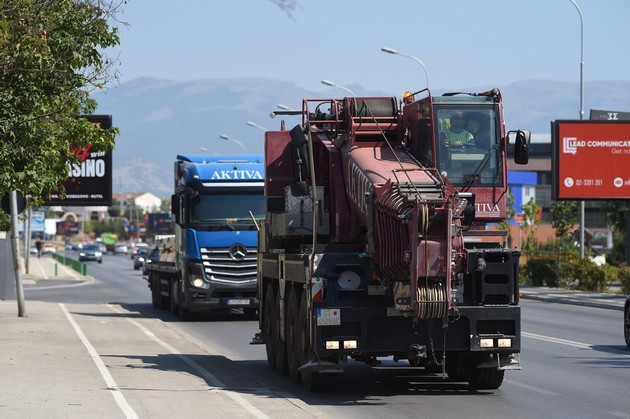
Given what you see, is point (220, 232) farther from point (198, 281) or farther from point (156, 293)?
point (156, 293)

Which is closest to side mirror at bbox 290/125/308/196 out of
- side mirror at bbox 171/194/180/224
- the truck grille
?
the truck grille

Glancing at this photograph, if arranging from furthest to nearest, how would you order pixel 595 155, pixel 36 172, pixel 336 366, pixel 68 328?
pixel 595 155
pixel 68 328
pixel 36 172
pixel 336 366

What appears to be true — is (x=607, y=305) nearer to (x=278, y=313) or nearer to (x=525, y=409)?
(x=278, y=313)

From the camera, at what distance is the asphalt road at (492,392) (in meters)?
13.8

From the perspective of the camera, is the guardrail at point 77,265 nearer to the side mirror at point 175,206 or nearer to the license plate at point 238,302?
the side mirror at point 175,206

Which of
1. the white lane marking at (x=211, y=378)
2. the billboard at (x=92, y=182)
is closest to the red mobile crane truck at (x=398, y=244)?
the white lane marking at (x=211, y=378)

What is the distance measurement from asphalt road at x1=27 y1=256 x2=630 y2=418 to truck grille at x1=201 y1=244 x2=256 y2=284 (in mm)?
2583

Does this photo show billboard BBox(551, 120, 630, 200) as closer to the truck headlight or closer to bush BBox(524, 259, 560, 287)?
bush BBox(524, 259, 560, 287)

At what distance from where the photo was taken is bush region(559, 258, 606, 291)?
158ft

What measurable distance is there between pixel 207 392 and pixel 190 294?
598 inches

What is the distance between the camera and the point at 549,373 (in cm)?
1759

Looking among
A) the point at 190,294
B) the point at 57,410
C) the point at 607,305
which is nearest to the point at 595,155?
the point at 607,305

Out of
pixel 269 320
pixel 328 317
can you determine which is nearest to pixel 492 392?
pixel 328 317

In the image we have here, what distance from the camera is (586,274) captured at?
48.9 m
